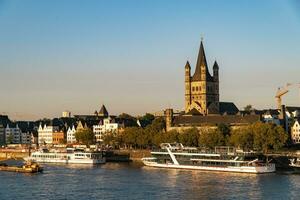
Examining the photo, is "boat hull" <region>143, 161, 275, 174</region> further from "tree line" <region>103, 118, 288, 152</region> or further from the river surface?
"tree line" <region>103, 118, 288, 152</region>

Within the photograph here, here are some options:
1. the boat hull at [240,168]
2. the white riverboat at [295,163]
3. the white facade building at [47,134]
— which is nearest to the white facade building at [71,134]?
the white facade building at [47,134]

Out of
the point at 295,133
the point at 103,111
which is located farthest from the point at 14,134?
the point at 295,133

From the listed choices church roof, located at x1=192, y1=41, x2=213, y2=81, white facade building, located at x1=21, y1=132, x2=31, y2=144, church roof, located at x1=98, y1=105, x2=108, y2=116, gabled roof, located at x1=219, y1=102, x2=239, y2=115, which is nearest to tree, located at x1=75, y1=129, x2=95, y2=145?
church roof, located at x1=192, y1=41, x2=213, y2=81

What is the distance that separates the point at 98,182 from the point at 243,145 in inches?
955

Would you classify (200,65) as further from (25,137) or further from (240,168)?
(240,168)

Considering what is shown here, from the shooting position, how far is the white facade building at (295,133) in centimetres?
7644

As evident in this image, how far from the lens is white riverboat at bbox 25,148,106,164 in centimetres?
6975

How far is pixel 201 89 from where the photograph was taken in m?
95.6

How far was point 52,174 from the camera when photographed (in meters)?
54.7

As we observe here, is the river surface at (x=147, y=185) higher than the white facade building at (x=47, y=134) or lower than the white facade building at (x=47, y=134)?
lower

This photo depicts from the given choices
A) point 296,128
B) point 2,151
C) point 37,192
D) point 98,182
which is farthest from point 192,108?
point 37,192

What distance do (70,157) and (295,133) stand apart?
26.4m

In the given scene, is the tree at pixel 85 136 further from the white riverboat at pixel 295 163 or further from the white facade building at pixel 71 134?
the white riverboat at pixel 295 163

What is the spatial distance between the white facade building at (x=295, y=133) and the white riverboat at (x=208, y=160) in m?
17.0
